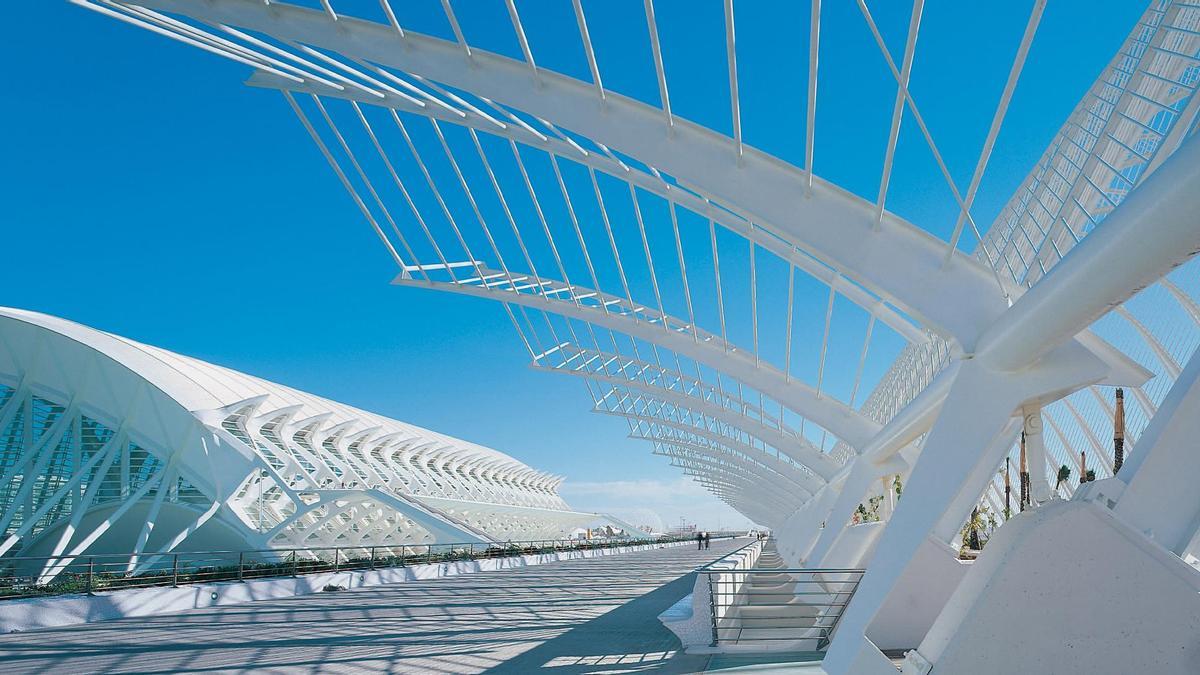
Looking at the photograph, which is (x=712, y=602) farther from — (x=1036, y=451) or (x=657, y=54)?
(x=657, y=54)

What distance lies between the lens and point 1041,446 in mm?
8328

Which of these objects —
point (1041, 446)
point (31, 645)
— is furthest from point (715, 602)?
point (31, 645)

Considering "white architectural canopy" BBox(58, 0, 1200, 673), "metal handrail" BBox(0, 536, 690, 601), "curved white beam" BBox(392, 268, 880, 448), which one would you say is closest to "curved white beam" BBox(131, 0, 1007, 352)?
"white architectural canopy" BBox(58, 0, 1200, 673)

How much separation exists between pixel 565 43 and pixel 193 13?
15.2ft

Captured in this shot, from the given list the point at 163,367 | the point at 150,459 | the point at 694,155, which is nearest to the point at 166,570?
the point at 694,155

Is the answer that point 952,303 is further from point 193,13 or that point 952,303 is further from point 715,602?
point 193,13

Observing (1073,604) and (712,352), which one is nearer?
(1073,604)

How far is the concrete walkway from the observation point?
29.6ft

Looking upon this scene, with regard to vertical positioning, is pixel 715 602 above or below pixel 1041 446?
below

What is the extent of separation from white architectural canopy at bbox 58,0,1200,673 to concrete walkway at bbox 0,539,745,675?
3291 millimetres

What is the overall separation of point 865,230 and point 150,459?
37885 mm

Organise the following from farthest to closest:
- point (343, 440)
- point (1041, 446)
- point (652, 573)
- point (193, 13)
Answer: point (343, 440), point (652, 573), point (193, 13), point (1041, 446)

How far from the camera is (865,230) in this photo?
29.8 feet

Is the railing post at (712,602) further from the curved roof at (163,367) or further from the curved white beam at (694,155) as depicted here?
the curved roof at (163,367)
